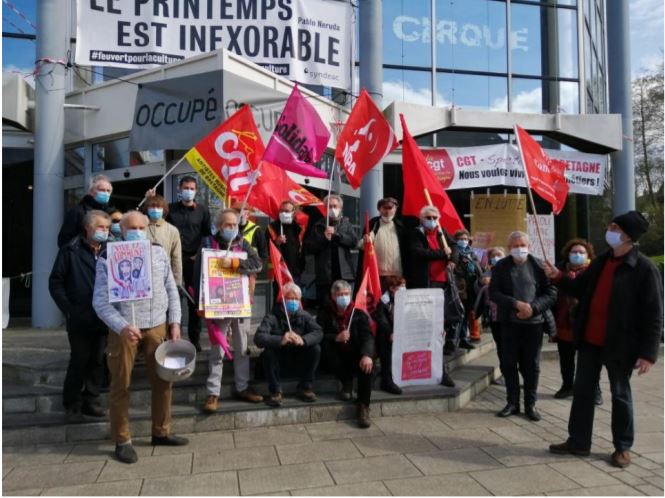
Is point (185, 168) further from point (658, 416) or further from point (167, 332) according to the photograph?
point (658, 416)

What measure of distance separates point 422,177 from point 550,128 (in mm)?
7132

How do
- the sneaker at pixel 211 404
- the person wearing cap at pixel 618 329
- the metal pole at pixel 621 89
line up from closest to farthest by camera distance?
the person wearing cap at pixel 618 329 → the sneaker at pixel 211 404 → the metal pole at pixel 621 89

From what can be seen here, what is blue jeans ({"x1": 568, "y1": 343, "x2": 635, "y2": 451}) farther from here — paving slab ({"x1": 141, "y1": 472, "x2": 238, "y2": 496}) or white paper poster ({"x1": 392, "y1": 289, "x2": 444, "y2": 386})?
paving slab ({"x1": 141, "y1": 472, "x2": 238, "y2": 496})

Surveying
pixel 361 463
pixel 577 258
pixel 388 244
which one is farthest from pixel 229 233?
pixel 577 258

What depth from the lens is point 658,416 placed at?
5.91m

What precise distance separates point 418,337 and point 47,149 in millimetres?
7031

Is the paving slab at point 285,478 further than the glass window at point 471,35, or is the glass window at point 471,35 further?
the glass window at point 471,35

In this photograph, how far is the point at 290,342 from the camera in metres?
5.45

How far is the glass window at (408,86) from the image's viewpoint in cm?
1309

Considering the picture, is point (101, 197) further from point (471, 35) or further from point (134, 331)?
point (471, 35)

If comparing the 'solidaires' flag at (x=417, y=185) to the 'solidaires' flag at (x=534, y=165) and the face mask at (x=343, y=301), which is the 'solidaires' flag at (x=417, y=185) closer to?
the 'solidaires' flag at (x=534, y=165)

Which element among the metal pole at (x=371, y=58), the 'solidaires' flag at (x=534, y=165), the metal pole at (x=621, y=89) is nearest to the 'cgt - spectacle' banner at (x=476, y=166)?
the metal pole at (x=621, y=89)

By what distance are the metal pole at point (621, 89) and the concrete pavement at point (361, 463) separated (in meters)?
6.80

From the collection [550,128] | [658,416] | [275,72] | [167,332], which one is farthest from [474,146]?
[167,332]
